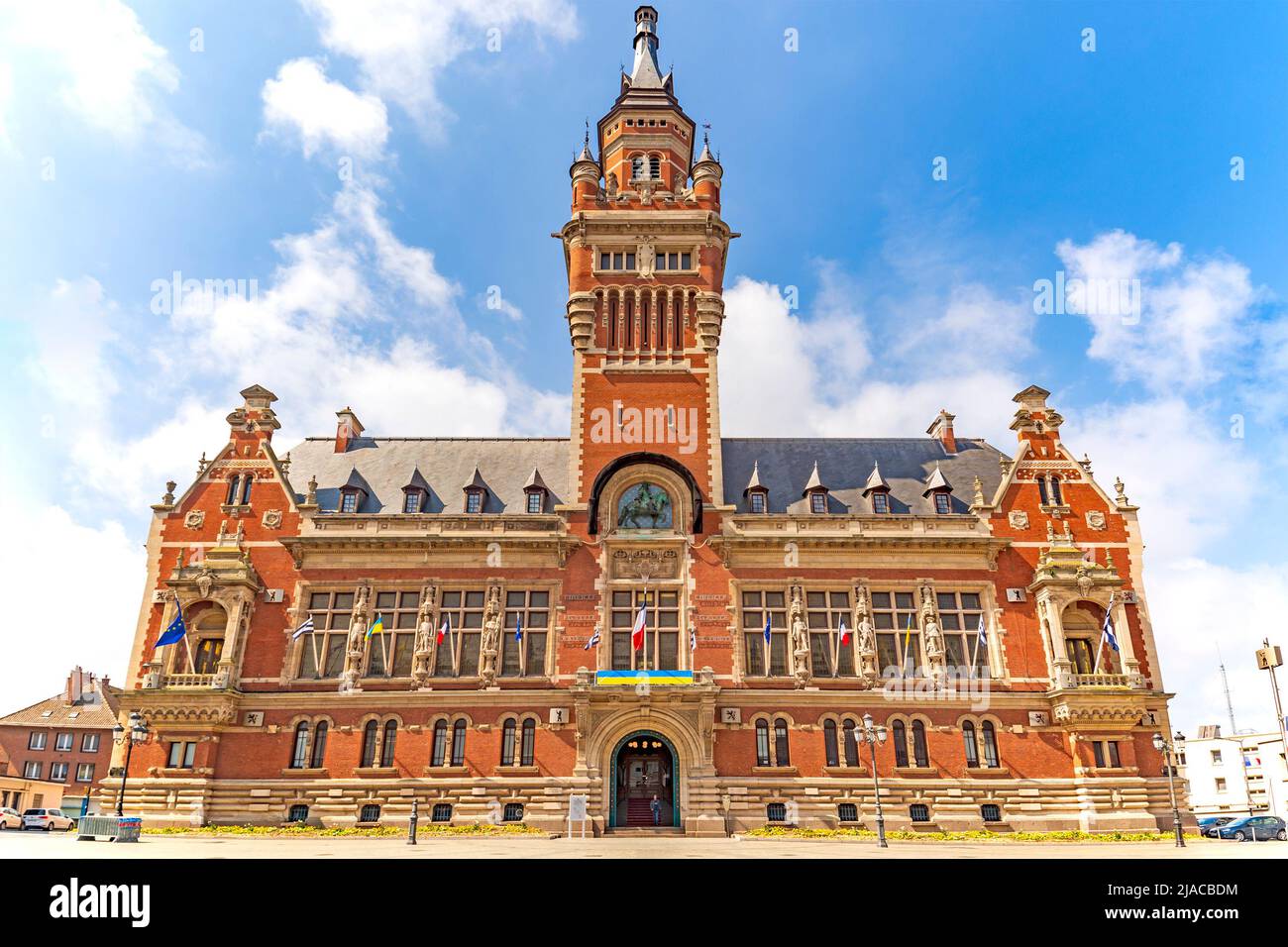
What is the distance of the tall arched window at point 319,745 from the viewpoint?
36094 mm

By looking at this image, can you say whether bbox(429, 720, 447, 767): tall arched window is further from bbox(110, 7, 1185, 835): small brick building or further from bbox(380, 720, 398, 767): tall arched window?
bbox(380, 720, 398, 767): tall arched window

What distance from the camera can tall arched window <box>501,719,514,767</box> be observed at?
36.0 metres

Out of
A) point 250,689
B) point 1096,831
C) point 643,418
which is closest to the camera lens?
point 1096,831

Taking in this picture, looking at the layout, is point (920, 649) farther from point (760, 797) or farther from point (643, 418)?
point (643, 418)

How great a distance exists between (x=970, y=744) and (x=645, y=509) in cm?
1839

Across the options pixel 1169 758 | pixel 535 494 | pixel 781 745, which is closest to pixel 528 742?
pixel 781 745

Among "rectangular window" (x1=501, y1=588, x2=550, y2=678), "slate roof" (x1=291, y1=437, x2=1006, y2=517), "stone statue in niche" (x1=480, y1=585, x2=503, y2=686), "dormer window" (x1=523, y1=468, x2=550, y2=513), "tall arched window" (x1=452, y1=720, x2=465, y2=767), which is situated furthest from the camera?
"slate roof" (x1=291, y1=437, x2=1006, y2=517)

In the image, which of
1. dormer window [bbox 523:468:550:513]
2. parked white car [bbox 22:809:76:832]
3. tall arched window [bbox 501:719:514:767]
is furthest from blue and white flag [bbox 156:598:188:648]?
parked white car [bbox 22:809:76:832]

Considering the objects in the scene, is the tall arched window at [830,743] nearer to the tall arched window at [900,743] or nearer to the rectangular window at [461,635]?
the tall arched window at [900,743]

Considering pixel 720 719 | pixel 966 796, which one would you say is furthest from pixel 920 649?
pixel 720 719

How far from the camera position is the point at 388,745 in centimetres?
3628

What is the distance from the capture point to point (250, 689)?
121 feet

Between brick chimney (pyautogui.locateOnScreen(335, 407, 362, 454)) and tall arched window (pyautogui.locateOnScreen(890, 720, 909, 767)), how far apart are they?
32.6 meters
